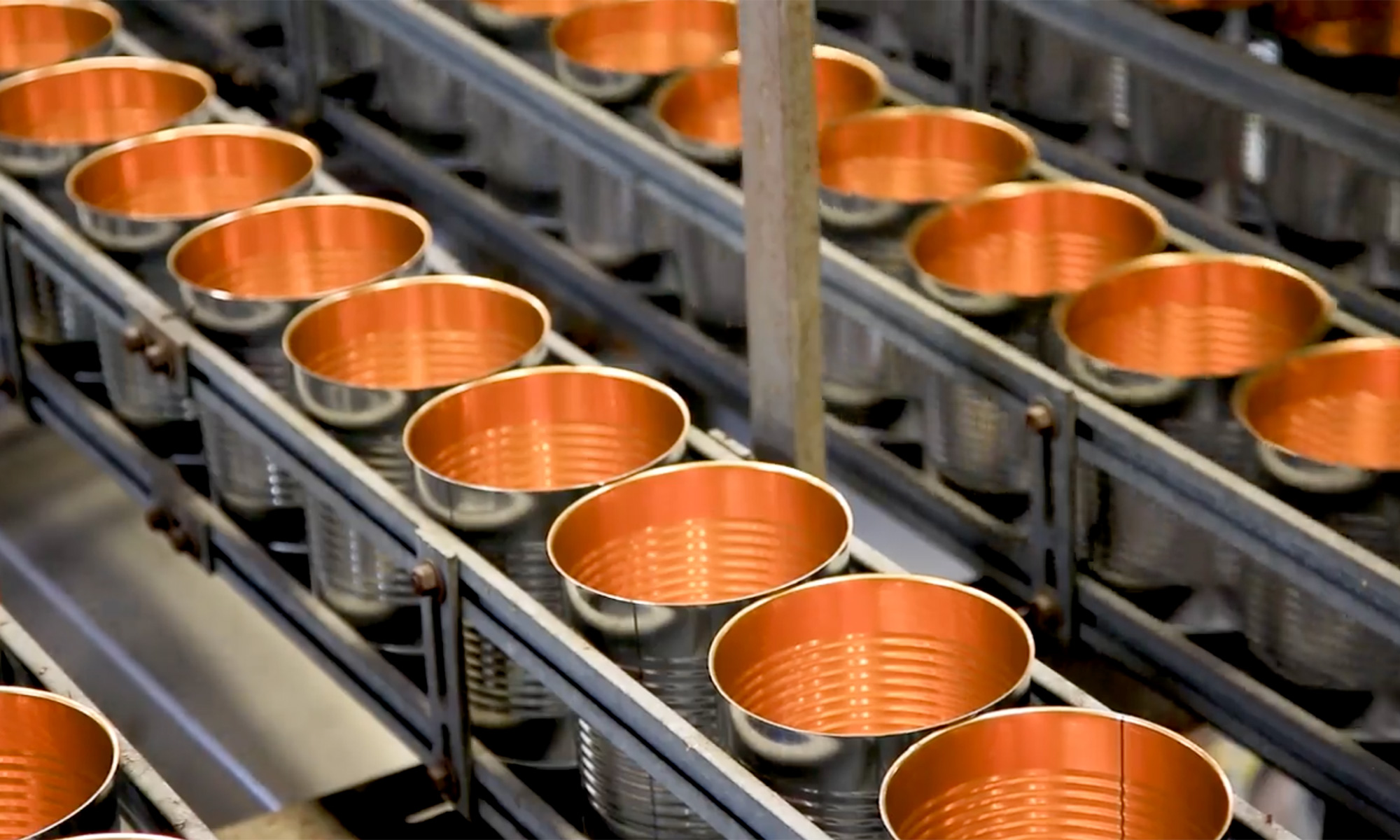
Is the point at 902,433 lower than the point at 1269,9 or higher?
lower

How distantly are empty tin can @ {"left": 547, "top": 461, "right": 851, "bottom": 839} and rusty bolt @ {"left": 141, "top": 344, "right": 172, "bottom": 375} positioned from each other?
52cm

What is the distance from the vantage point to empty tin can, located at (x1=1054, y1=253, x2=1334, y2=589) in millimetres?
2053

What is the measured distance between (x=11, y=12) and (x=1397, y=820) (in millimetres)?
1995

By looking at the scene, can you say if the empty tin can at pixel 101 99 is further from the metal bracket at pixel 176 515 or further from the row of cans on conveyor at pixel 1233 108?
the row of cans on conveyor at pixel 1233 108

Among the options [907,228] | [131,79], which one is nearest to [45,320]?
[131,79]

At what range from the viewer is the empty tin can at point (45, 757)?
5.73 ft

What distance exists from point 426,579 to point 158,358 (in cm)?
48

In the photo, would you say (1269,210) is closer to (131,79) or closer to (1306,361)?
(1306,361)

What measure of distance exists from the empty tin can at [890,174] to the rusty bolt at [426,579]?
58 cm

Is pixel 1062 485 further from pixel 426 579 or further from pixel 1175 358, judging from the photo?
pixel 426 579

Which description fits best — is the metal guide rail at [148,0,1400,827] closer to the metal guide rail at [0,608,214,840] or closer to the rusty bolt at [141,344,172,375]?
the rusty bolt at [141,344,172,375]

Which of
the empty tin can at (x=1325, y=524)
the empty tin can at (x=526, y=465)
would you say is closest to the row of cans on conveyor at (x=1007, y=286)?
the empty tin can at (x=1325, y=524)

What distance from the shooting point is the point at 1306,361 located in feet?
7.00

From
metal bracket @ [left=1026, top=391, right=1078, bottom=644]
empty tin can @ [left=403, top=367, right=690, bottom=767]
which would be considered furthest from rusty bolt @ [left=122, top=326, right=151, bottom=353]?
metal bracket @ [left=1026, top=391, right=1078, bottom=644]
